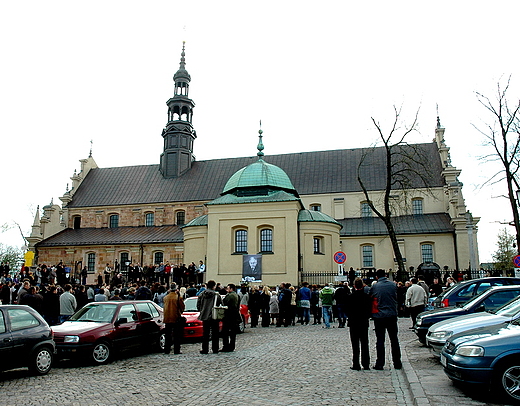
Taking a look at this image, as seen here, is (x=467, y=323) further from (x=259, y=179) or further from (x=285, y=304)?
(x=259, y=179)

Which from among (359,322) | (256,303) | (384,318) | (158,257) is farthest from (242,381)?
(158,257)

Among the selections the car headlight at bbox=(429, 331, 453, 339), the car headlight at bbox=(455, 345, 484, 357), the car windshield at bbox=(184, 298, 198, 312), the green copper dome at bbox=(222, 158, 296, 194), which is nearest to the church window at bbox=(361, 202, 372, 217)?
the green copper dome at bbox=(222, 158, 296, 194)

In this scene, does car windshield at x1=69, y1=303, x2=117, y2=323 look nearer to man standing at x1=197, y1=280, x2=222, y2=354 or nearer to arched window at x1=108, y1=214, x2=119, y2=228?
man standing at x1=197, y1=280, x2=222, y2=354

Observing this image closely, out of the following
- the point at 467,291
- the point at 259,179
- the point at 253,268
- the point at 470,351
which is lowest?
the point at 470,351

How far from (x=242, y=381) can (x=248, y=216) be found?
22249mm

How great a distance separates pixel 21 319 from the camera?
405 inches

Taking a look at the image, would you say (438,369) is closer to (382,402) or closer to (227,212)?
(382,402)

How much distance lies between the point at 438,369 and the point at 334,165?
35758 millimetres

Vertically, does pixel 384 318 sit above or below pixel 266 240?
below

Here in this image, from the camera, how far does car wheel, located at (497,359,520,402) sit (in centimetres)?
671

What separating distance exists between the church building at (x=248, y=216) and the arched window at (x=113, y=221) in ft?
0.43

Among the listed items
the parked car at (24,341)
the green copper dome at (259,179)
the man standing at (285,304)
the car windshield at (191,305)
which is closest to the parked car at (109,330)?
the parked car at (24,341)

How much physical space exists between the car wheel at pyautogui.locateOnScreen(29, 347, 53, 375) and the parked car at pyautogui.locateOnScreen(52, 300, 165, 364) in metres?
0.81

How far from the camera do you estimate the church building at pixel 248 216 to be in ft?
100
